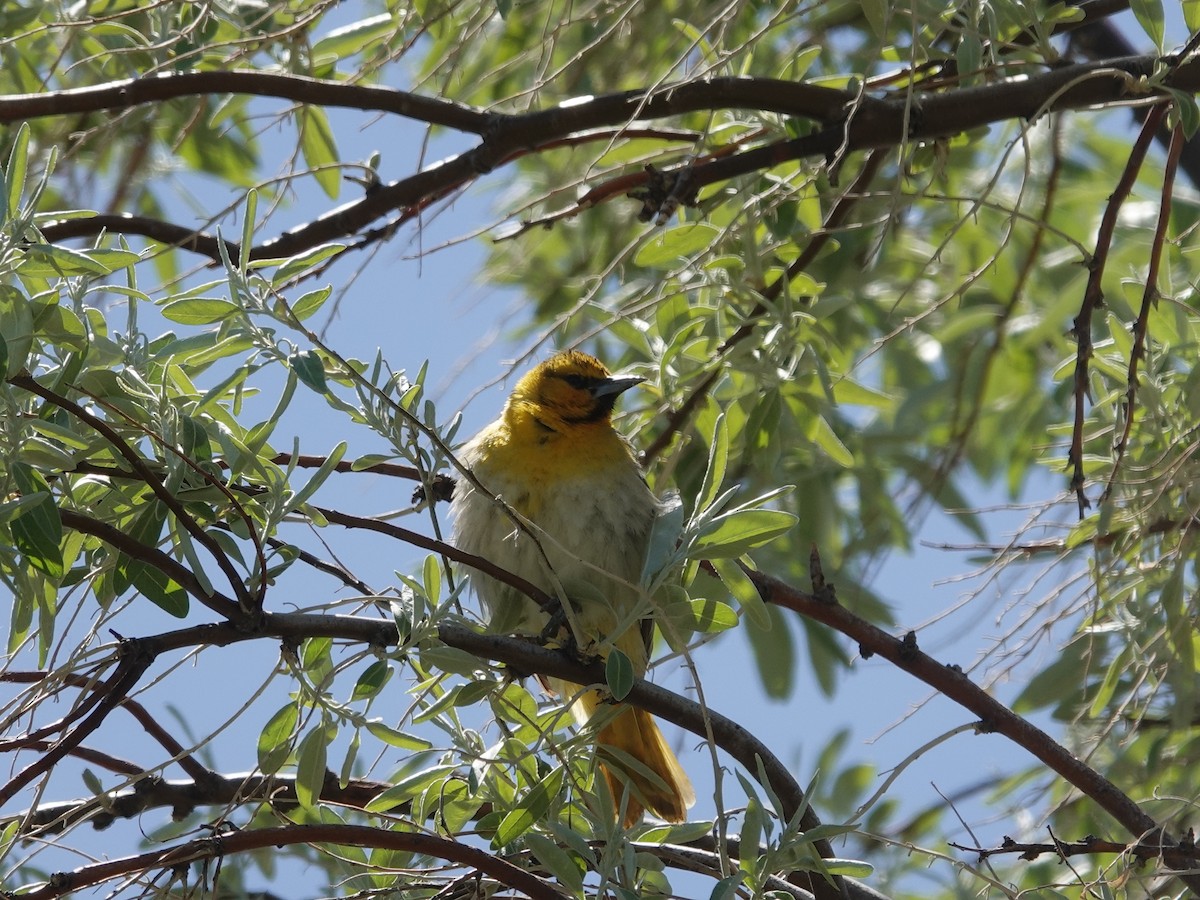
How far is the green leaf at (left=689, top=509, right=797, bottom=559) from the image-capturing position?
1.91m

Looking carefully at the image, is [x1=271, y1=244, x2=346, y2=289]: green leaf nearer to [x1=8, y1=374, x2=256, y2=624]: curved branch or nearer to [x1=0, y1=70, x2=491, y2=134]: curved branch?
[x1=8, y1=374, x2=256, y2=624]: curved branch

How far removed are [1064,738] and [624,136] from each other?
5.41 ft

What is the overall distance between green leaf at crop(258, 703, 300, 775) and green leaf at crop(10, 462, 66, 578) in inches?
16.4

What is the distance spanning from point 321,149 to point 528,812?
1.96 meters

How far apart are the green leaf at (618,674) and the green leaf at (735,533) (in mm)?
173

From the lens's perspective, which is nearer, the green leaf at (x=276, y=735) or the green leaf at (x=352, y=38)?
the green leaf at (x=276, y=735)

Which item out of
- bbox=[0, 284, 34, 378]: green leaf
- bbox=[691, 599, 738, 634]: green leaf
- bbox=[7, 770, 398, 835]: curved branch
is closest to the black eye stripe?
bbox=[7, 770, 398, 835]: curved branch

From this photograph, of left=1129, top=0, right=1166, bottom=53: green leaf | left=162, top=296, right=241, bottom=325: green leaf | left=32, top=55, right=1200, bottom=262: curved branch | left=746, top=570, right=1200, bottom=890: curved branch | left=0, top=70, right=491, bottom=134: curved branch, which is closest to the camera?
left=162, top=296, right=241, bottom=325: green leaf

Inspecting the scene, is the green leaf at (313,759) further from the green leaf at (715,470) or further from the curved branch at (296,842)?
the green leaf at (715,470)

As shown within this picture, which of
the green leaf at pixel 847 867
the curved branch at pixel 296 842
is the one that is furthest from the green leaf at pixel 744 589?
the curved branch at pixel 296 842

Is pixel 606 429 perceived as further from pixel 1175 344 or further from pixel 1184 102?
pixel 1184 102

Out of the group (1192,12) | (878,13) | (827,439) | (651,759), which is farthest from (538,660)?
(1192,12)

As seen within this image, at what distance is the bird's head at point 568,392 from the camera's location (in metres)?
3.60

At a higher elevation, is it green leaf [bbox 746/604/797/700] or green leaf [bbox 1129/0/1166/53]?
green leaf [bbox 1129/0/1166/53]
